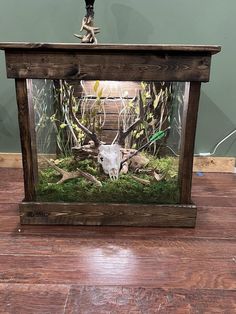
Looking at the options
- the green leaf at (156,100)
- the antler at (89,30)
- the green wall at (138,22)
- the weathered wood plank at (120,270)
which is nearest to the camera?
the weathered wood plank at (120,270)

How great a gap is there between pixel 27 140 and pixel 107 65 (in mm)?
417

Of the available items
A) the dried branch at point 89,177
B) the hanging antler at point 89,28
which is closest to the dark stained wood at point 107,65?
the hanging antler at point 89,28

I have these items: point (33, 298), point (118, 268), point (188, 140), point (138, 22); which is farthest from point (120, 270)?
point (138, 22)

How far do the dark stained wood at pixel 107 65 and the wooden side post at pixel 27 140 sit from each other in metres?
0.07

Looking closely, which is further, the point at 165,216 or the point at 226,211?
the point at 226,211

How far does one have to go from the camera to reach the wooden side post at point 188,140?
42.8 inches

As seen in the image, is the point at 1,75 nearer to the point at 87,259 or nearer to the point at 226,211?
the point at 87,259

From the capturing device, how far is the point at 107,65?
1043mm

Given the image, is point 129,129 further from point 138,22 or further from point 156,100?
point 138,22

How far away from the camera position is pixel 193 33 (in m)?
1.76

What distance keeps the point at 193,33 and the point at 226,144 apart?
0.72 metres

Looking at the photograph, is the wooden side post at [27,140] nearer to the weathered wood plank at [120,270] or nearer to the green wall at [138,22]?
the weathered wood plank at [120,270]

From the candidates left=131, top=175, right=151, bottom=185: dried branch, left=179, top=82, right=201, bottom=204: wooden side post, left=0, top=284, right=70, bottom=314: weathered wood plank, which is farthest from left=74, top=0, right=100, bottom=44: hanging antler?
left=0, top=284, right=70, bottom=314: weathered wood plank

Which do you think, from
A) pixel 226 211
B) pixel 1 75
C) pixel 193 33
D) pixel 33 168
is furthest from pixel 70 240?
pixel 193 33
